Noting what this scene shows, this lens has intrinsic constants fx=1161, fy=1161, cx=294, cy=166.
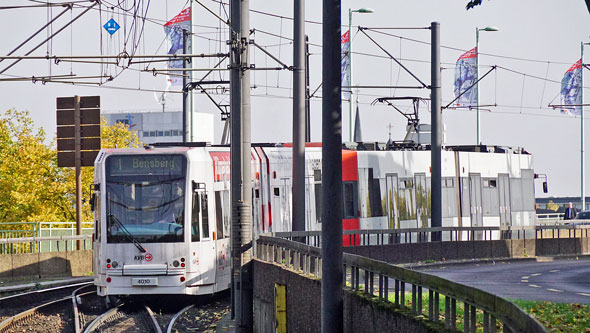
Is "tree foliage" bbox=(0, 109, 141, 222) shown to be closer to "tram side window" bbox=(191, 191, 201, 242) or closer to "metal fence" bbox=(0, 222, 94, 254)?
"metal fence" bbox=(0, 222, 94, 254)

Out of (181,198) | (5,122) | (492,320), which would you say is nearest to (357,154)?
(181,198)

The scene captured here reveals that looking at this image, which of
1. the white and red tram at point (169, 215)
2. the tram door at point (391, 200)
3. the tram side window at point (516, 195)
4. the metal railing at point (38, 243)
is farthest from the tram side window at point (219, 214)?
the tram side window at point (516, 195)

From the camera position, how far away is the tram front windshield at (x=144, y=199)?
24.8 m

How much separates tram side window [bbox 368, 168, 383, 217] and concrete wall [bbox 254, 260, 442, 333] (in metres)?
15.8

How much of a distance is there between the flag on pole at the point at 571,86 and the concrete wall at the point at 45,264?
84.4ft

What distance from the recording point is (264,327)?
19.8m

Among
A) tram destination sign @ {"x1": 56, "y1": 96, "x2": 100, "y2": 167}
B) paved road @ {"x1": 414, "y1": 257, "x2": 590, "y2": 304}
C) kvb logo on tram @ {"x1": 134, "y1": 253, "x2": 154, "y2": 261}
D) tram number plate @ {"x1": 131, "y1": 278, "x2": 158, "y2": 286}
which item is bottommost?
paved road @ {"x1": 414, "y1": 257, "x2": 590, "y2": 304}

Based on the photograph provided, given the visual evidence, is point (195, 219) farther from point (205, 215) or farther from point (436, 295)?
point (436, 295)

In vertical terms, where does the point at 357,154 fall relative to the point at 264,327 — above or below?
above

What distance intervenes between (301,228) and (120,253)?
4.42 meters

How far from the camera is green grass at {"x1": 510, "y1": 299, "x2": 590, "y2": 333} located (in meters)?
13.7

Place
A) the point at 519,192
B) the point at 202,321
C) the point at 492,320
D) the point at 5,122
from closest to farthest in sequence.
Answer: the point at 492,320
the point at 202,321
the point at 519,192
the point at 5,122

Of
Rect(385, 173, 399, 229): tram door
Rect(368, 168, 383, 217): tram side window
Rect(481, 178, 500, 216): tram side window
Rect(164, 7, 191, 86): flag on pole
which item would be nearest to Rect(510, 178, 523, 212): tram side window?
Rect(481, 178, 500, 216): tram side window

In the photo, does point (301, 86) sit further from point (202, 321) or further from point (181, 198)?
point (202, 321)
